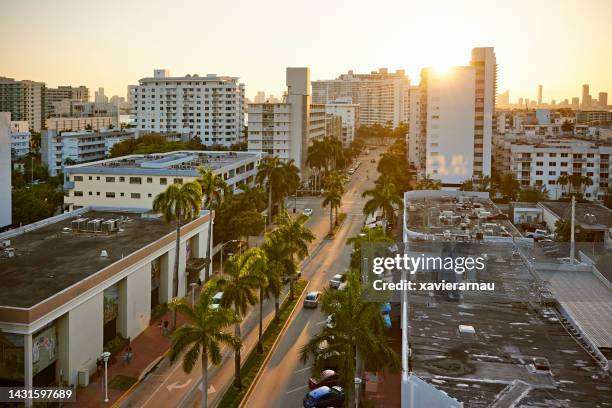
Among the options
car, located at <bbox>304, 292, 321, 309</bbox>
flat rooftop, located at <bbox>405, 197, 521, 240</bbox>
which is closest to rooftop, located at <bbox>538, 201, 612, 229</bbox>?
flat rooftop, located at <bbox>405, 197, 521, 240</bbox>

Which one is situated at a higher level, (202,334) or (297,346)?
(202,334)

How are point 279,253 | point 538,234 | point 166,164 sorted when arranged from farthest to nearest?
1. point 166,164
2. point 538,234
3. point 279,253

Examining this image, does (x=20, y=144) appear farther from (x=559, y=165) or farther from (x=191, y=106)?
(x=559, y=165)

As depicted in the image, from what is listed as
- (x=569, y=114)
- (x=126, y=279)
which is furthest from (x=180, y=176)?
(x=569, y=114)

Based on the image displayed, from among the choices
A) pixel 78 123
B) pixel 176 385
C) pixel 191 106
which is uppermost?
pixel 191 106

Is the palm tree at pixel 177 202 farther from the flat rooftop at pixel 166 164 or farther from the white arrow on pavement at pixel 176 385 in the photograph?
the flat rooftop at pixel 166 164

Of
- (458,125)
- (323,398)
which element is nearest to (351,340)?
(323,398)

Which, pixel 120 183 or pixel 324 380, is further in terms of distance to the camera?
pixel 120 183
